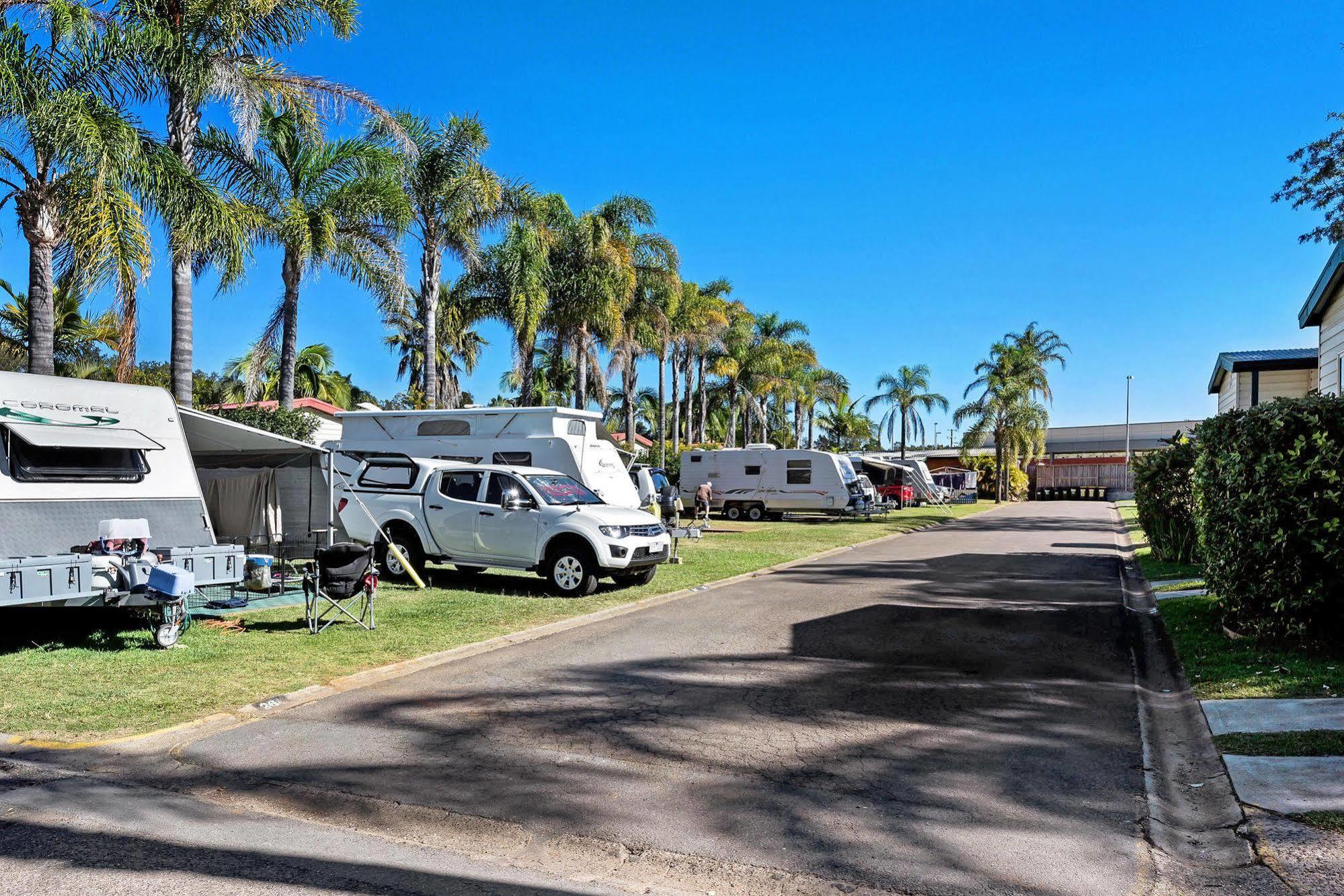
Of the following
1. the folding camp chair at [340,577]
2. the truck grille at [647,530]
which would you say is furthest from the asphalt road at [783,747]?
the truck grille at [647,530]

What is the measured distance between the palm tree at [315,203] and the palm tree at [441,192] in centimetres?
259

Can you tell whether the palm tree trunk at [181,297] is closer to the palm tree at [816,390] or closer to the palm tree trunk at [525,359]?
the palm tree trunk at [525,359]

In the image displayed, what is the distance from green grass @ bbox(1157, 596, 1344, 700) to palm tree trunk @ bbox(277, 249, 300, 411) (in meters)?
18.0

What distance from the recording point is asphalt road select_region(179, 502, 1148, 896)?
13.9ft

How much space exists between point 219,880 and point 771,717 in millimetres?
3643

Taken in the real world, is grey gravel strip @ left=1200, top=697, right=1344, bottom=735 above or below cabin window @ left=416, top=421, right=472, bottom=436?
below

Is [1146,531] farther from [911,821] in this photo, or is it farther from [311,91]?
[311,91]

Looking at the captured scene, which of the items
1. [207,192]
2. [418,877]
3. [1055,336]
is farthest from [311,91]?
[1055,336]

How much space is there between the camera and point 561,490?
12969 millimetres

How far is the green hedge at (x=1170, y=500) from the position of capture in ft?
52.3

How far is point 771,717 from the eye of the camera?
20.7ft

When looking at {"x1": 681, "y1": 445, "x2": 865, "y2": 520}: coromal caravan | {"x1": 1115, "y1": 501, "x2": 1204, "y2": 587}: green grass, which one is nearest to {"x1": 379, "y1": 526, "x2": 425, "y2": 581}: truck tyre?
{"x1": 1115, "y1": 501, "x2": 1204, "y2": 587}: green grass

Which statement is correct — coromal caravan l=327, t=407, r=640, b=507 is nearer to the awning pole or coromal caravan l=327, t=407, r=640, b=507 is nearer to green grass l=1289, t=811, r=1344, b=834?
the awning pole

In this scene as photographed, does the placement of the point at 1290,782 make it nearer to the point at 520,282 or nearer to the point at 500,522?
the point at 500,522
